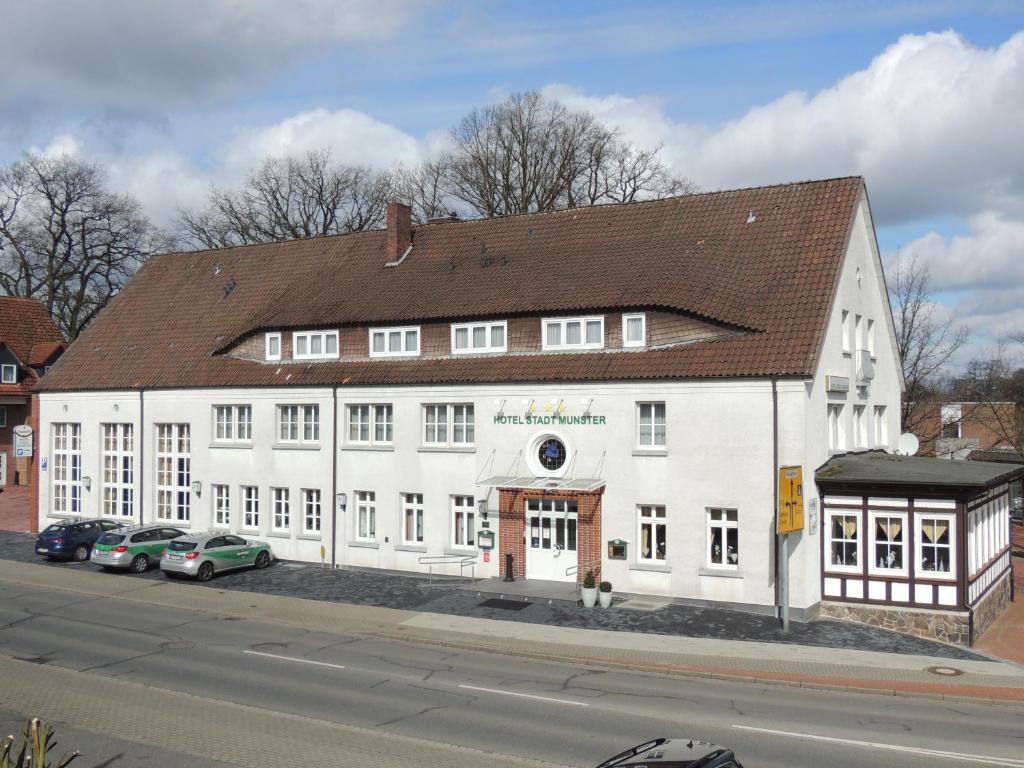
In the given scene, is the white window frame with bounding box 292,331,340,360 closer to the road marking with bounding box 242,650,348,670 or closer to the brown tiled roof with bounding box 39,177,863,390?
the brown tiled roof with bounding box 39,177,863,390

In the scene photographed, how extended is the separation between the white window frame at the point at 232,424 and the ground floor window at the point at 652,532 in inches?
582

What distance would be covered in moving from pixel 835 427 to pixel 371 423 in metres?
14.4

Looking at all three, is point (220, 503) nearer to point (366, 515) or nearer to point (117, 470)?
point (117, 470)

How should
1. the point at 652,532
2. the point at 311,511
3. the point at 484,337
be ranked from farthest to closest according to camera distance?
1. the point at 311,511
2. the point at 484,337
3. the point at 652,532

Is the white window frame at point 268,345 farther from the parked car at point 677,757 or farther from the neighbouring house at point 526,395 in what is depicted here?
the parked car at point 677,757

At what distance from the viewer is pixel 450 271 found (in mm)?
33062

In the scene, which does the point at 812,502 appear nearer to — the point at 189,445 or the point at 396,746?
the point at 396,746

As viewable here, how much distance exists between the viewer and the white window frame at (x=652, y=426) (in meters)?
26.0

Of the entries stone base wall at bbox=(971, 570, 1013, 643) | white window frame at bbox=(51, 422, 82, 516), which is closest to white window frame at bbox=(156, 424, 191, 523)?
white window frame at bbox=(51, 422, 82, 516)

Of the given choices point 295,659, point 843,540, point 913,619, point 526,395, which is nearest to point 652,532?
point 843,540

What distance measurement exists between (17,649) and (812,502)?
61.6ft

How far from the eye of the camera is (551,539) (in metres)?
27.5

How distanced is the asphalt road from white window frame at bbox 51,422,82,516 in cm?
1686

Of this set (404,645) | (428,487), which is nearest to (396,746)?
(404,645)
